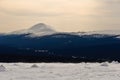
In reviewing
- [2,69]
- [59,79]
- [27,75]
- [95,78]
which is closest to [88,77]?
[95,78]

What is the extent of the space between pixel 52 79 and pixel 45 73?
3.08 metres

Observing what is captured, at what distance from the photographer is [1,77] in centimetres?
2325

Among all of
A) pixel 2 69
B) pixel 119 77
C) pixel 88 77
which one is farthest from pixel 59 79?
pixel 2 69

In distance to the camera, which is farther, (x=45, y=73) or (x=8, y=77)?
(x=45, y=73)

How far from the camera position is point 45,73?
26.0 meters

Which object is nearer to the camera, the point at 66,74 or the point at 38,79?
the point at 38,79

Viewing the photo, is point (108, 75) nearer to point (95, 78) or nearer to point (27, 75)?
point (95, 78)

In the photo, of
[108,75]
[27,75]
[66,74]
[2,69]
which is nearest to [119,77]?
[108,75]

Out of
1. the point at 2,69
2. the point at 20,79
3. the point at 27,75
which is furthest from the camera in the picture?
the point at 2,69

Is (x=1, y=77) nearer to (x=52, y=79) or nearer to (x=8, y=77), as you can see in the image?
(x=8, y=77)

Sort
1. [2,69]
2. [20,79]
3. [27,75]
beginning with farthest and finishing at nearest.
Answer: [2,69] → [27,75] → [20,79]

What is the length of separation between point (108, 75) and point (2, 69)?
713 cm

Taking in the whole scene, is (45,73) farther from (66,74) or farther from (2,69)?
(2,69)

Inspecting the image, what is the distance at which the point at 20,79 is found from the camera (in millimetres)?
22688
